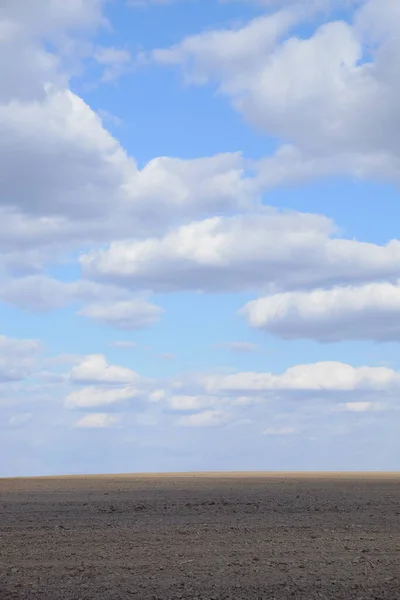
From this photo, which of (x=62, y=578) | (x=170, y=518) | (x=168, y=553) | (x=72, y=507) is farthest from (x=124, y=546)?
(x=72, y=507)

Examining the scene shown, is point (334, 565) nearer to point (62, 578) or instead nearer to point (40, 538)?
point (62, 578)

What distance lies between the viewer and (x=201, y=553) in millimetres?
18797

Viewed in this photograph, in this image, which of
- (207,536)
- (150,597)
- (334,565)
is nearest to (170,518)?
(207,536)

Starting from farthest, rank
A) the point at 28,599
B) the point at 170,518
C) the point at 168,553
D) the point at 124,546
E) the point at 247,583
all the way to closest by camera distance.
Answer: the point at 170,518 → the point at 124,546 → the point at 168,553 → the point at 247,583 → the point at 28,599

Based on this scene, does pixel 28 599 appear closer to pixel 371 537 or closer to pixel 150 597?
pixel 150 597

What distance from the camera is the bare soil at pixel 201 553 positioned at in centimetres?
1495

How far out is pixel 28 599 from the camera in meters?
14.2

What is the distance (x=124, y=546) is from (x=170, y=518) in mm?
7666

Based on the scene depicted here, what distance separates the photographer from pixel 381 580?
15820 millimetres

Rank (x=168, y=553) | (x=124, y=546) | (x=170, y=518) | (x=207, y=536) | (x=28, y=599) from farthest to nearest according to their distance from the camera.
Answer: (x=170, y=518) < (x=207, y=536) < (x=124, y=546) < (x=168, y=553) < (x=28, y=599)

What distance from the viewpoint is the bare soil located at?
14945mm

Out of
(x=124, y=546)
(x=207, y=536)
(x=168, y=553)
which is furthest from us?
(x=207, y=536)

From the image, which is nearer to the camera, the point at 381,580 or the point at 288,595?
the point at 288,595

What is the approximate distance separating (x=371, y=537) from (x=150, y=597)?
9507mm
